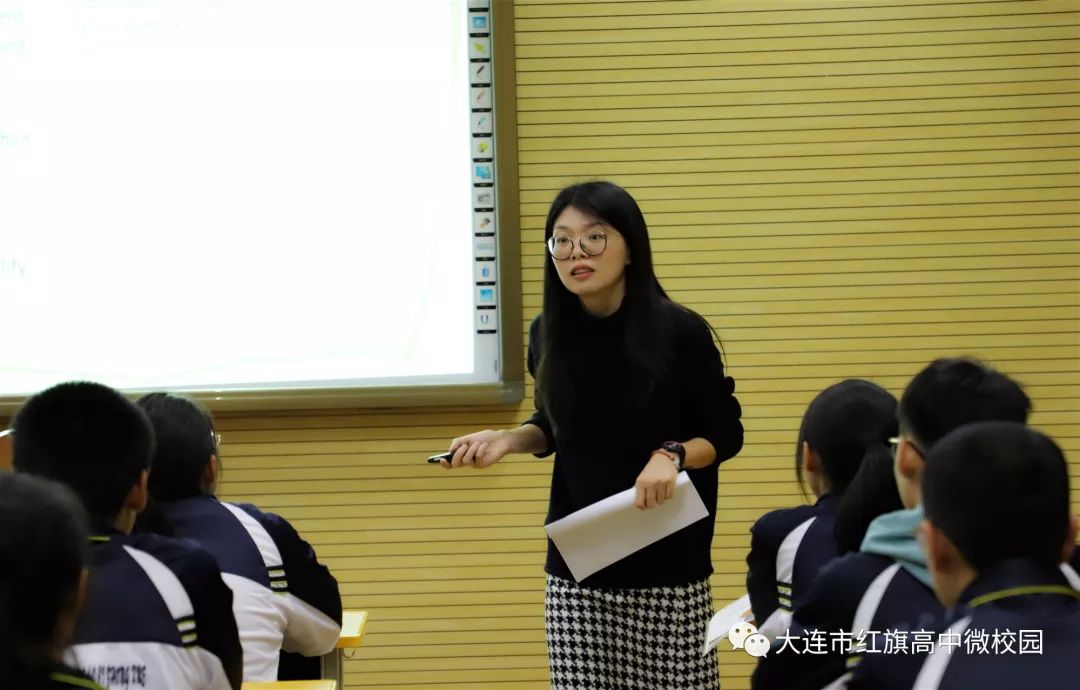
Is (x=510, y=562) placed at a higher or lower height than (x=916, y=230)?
lower

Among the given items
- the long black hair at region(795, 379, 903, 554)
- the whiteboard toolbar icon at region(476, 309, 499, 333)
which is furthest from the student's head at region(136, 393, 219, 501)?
the whiteboard toolbar icon at region(476, 309, 499, 333)

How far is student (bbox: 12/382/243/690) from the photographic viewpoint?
158 centimetres

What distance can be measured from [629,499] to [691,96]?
5.92 feet

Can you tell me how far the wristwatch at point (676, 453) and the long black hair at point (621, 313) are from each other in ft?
0.41

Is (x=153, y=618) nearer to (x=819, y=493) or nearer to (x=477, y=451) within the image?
(x=477, y=451)

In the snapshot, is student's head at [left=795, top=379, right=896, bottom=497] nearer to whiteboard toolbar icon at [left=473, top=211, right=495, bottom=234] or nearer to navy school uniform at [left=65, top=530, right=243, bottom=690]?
navy school uniform at [left=65, top=530, right=243, bottom=690]

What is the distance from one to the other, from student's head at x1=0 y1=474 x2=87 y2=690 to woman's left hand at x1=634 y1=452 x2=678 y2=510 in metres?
1.04

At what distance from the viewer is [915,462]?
1683 millimetres

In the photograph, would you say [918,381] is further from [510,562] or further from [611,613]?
[510,562]

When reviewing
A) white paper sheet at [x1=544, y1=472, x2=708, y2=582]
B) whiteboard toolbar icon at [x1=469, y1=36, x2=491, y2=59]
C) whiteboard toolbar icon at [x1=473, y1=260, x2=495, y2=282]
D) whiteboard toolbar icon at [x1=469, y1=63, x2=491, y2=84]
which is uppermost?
whiteboard toolbar icon at [x1=469, y1=36, x2=491, y2=59]

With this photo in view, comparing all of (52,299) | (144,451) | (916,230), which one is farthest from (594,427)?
(52,299)

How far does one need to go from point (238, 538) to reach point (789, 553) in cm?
99

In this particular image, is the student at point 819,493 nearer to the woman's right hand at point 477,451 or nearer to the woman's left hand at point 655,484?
the woman's left hand at point 655,484

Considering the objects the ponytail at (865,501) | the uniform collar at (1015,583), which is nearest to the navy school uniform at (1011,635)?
the uniform collar at (1015,583)
